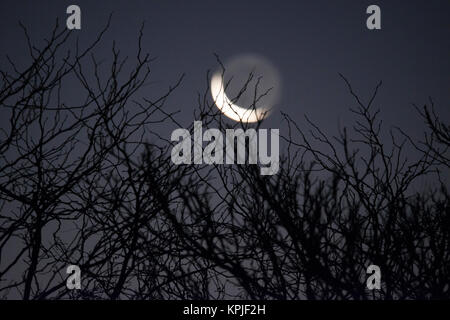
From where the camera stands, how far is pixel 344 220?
3455 mm

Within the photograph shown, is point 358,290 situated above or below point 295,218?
below

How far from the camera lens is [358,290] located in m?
2.72

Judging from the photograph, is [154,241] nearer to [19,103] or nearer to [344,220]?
[19,103]

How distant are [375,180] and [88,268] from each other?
199cm

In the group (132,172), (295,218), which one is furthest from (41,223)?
(295,218)
